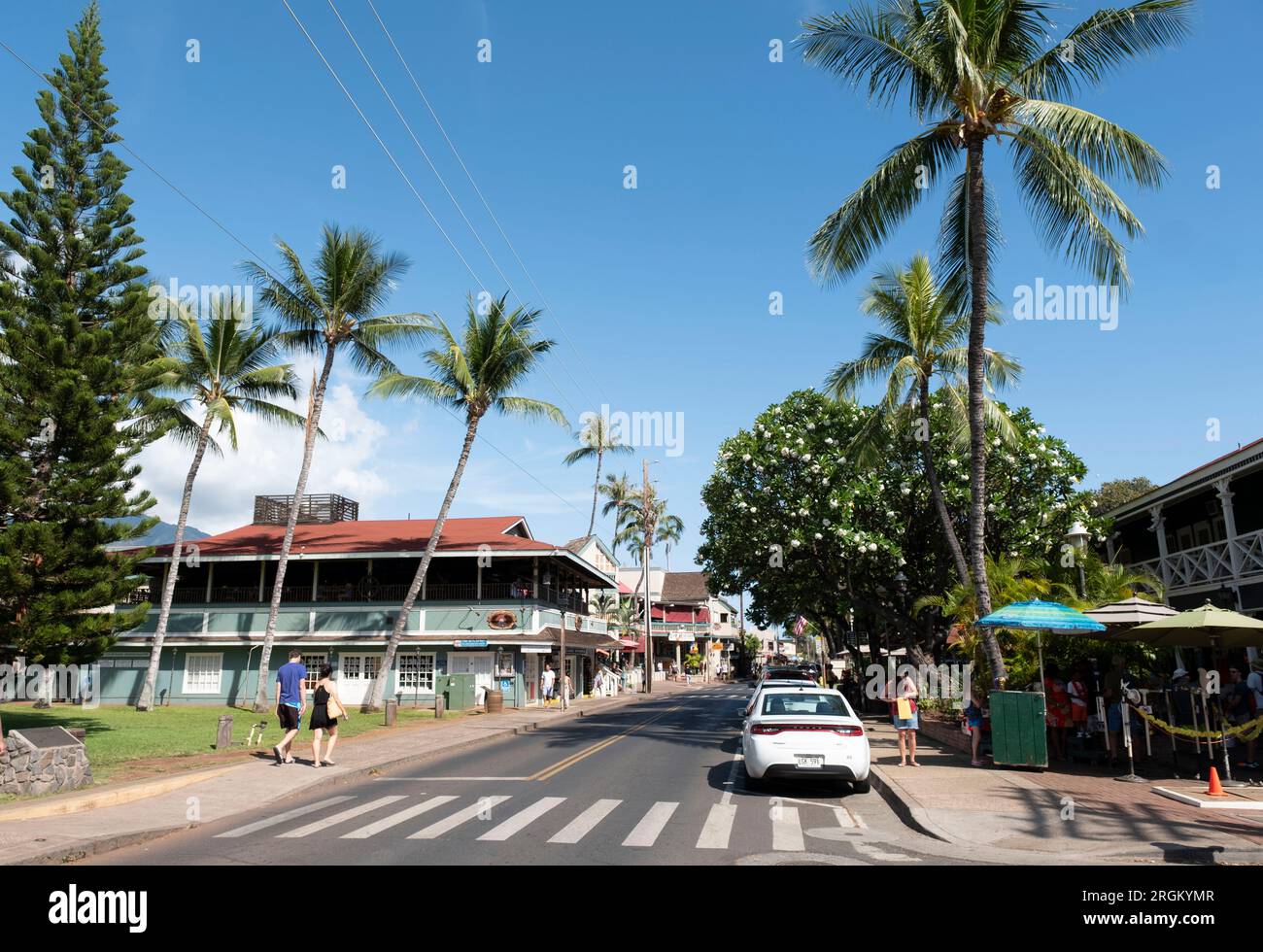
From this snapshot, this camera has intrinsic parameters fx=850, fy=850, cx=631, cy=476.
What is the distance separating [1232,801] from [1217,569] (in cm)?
1508

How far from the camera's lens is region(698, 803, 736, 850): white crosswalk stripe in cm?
845

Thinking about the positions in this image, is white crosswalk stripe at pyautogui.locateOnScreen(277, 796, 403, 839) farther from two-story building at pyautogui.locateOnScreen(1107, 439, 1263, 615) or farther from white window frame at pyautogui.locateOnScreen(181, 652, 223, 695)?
white window frame at pyautogui.locateOnScreen(181, 652, 223, 695)

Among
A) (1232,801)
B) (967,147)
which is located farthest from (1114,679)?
(967,147)

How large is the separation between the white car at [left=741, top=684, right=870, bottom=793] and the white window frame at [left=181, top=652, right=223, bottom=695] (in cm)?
2830

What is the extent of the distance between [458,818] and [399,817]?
0.73m

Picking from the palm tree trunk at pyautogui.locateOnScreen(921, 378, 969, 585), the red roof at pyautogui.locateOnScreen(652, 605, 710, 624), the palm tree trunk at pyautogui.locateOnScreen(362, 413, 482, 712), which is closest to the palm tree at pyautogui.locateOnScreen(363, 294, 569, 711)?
the palm tree trunk at pyautogui.locateOnScreen(362, 413, 482, 712)

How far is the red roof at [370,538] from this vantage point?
3325 cm

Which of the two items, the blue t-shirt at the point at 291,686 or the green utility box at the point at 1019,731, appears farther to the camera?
the blue t-shirt at the point at 291,686

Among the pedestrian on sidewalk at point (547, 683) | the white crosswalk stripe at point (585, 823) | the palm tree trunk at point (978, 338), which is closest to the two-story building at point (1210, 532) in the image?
the palm tree trunk at point (978, 338)

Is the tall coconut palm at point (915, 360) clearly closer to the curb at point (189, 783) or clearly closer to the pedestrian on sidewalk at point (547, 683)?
the curb at point (189, 783)

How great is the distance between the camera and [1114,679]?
15789mm

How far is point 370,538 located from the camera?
3559 cm

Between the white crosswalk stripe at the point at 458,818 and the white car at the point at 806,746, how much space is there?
3.60m
